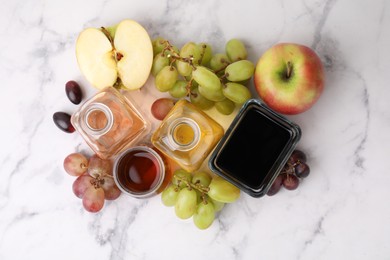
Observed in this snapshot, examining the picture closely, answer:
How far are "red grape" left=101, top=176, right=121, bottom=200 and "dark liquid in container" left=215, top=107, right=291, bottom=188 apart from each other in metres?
0.26

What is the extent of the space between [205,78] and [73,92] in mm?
337

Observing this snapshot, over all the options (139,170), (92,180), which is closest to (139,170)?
(139,170)

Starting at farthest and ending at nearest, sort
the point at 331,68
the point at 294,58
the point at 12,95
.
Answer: the point at 12,95
the point at 331,68
the point at 294,58

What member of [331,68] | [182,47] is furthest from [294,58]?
[182,47]

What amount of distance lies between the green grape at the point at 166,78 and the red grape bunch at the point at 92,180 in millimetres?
213

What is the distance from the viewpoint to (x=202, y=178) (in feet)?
3.35

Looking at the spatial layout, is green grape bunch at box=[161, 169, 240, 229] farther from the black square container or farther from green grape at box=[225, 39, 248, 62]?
green grape at box=[225, 39, 248, 62]

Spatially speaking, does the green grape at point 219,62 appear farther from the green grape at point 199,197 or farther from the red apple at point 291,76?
the green grape at point 199,197

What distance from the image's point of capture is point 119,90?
1.08 metres

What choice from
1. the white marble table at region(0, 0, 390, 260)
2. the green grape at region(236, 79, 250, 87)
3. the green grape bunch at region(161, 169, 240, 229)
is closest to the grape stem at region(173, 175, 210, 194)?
the green grape bunch at region(161, 169, 240, 229)

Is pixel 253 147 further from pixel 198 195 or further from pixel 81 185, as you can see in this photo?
pixel 81 185

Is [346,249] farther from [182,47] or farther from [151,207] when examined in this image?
[182,47]

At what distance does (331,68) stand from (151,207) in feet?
1.65

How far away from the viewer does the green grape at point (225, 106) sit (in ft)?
3.31
